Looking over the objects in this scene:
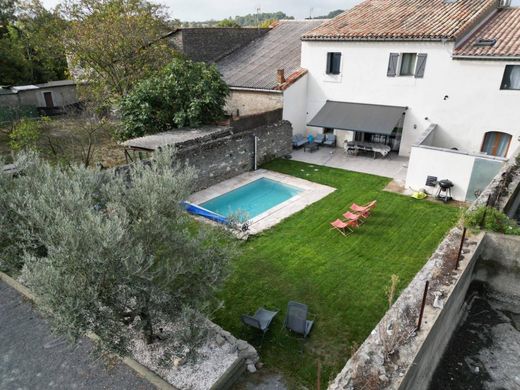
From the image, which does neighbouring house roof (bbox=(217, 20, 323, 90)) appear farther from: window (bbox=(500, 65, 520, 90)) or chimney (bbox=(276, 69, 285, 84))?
window (bbox=(500, 65, 520, 90))

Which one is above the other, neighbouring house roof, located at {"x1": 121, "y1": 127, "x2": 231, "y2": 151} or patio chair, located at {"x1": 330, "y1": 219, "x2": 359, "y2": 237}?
neighbouring house roof, located at {"x1": 121, "y1": 127, "x2": 231, "y2": 151}

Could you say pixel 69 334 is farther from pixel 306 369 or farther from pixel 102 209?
pixel 306 369

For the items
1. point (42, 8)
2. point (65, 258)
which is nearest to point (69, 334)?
point (65, 258)

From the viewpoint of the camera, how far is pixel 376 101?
28.5m

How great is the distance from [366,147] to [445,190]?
872cm

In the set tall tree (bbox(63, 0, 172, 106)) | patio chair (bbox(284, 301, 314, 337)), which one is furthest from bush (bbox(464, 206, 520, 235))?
tall tree (bbox(63, 0, 172, 106))

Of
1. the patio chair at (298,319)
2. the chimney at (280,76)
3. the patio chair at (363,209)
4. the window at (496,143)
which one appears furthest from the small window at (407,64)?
the patio chair at (298,319)

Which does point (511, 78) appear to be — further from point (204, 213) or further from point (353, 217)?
point (204, 213)

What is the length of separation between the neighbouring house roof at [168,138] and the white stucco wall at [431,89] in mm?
10766

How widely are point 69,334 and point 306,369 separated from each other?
6481 mm

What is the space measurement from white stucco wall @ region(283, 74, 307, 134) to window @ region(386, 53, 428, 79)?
22.9ft

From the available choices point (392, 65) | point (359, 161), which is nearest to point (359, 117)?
point (359, 161)

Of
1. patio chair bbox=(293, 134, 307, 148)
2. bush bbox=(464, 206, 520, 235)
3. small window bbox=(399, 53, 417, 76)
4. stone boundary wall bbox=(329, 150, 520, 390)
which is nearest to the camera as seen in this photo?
stone boundary wall bbox=(329, 150, 520, 390)

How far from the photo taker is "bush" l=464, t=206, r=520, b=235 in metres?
13.7
